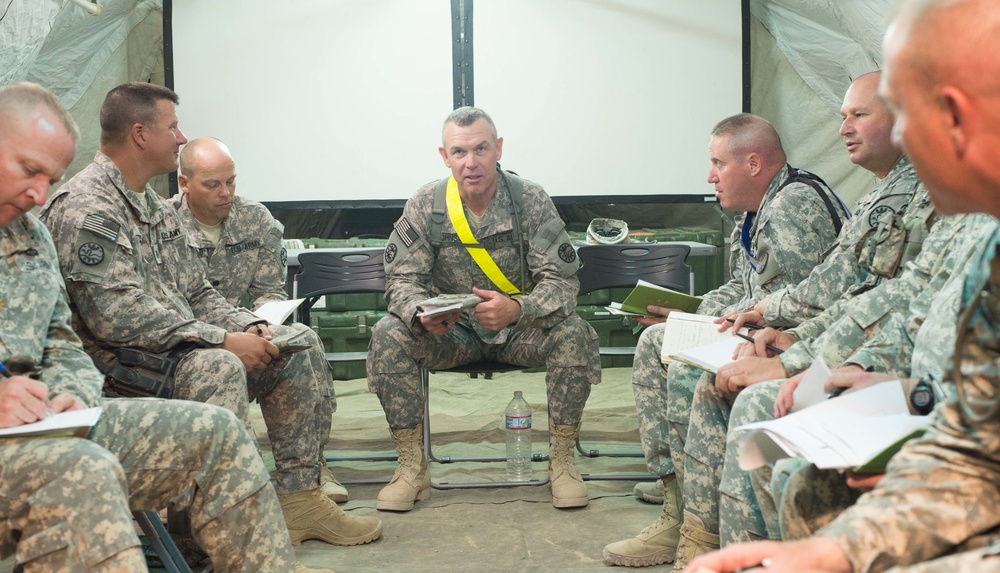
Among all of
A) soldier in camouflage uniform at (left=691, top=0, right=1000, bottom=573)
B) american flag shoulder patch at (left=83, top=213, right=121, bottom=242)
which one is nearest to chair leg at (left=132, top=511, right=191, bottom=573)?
american flag shoulder patch at (left=83, top=213, right=121, bottom=242)

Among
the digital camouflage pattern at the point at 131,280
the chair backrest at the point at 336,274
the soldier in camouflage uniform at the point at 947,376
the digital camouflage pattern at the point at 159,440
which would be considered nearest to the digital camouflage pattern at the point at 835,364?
the soldier in camouflage uniform at the point at 947,376

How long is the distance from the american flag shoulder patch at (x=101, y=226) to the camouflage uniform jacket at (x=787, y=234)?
2048 mm

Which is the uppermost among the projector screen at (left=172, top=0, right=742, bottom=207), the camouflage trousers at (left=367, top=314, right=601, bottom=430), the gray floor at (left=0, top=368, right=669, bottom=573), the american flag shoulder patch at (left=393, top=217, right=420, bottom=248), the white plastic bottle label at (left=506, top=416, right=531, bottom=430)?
the projector screen at (left=172, top=0, right=742, bottom=207)

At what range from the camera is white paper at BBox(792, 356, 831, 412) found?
1916mm

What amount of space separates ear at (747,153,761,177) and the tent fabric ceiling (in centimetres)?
148

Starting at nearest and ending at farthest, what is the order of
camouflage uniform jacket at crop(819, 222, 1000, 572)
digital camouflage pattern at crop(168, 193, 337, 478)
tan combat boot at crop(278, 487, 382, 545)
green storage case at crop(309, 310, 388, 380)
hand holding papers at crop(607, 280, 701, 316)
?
1. camouflage uniform jacket at crop(819, 222, 1000, 572)
2. tan combat boot at crop(278, 487, 382, 545)
3. hand holding papers at crop(607, 280, 701, 316)
4. digital camouflage pattern at crop(168, 193, 337, 478)
5. green storage case at crop(309, 310, 388, 380)

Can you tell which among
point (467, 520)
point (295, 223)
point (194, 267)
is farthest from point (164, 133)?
point (295, 223)

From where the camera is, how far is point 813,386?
196 centimetres

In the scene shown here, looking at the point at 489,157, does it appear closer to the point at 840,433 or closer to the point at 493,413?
the point at 493,413

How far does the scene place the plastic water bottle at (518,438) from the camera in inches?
157

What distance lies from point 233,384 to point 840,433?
1859 mm

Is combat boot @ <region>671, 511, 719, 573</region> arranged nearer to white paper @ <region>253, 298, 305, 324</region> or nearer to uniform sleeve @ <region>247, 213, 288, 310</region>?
white paper @ <region>253, 298, 305, 324</region>

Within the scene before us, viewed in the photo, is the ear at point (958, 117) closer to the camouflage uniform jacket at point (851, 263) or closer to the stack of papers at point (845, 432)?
the stack of papers at point (845, 432)

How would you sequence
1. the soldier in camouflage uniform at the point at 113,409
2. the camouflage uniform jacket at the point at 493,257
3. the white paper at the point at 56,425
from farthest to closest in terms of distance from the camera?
1. the camouflage uniform jacket at the point at 493,257
2. the soldier in camouflage uniform at the point at 113,409
3. the white paper at the point at 56,425
